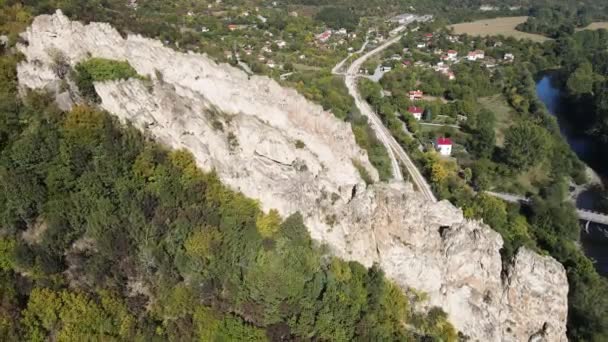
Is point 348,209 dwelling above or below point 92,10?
below

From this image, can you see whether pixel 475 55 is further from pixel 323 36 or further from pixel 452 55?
pixel 323 36

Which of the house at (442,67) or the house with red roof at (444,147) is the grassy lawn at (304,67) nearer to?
the house at (442,67)

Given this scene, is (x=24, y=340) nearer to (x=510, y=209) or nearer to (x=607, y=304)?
(x=607, y=304)

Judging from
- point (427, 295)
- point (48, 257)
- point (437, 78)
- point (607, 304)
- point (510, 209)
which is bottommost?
point (437, 78)

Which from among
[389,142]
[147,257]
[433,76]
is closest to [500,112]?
[433,76]

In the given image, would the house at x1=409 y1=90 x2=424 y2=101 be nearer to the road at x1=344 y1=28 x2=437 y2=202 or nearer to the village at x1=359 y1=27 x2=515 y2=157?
the village at x1=359 y1=27 x2=515 y2=157

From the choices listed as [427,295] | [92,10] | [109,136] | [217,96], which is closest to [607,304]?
[427,295]
